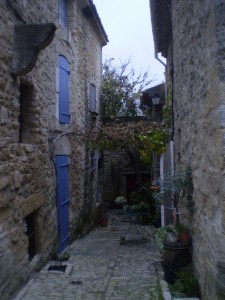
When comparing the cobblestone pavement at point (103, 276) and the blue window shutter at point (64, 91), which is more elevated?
the blue window shutter at point (64, 91)

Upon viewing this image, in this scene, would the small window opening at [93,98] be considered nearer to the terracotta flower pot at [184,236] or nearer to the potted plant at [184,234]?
the potted plant at [184,234]

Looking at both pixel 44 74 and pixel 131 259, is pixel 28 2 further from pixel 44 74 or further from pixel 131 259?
pixel 131 259

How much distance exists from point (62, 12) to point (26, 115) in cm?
382

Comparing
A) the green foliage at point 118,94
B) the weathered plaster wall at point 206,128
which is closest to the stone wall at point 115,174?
the green foliage at point 118,94

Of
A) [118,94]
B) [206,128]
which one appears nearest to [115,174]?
[118,94]

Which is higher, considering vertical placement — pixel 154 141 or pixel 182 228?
pixel 154 141

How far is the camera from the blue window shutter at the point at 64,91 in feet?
25.4

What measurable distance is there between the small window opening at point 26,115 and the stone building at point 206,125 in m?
2.46

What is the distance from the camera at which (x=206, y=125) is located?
3568 mm

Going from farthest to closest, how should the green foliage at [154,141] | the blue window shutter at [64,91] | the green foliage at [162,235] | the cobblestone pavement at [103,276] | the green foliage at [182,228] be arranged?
the blue window shutter at [64,91], the green foliage at [154,141], the green foliage at [162,235], the green foliage at [182,228], the cobblestone pavement at [103,276]

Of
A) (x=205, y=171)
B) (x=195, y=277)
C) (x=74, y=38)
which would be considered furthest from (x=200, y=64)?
Answer: (x=74, y=38)

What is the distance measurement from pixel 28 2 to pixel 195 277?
4.70m

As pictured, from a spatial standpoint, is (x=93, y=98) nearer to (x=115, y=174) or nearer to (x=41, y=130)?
(x=115, y=174)

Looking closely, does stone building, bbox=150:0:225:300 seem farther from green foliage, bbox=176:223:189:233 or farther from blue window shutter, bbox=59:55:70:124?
blue window shutter, bbox=59:55:70:124
